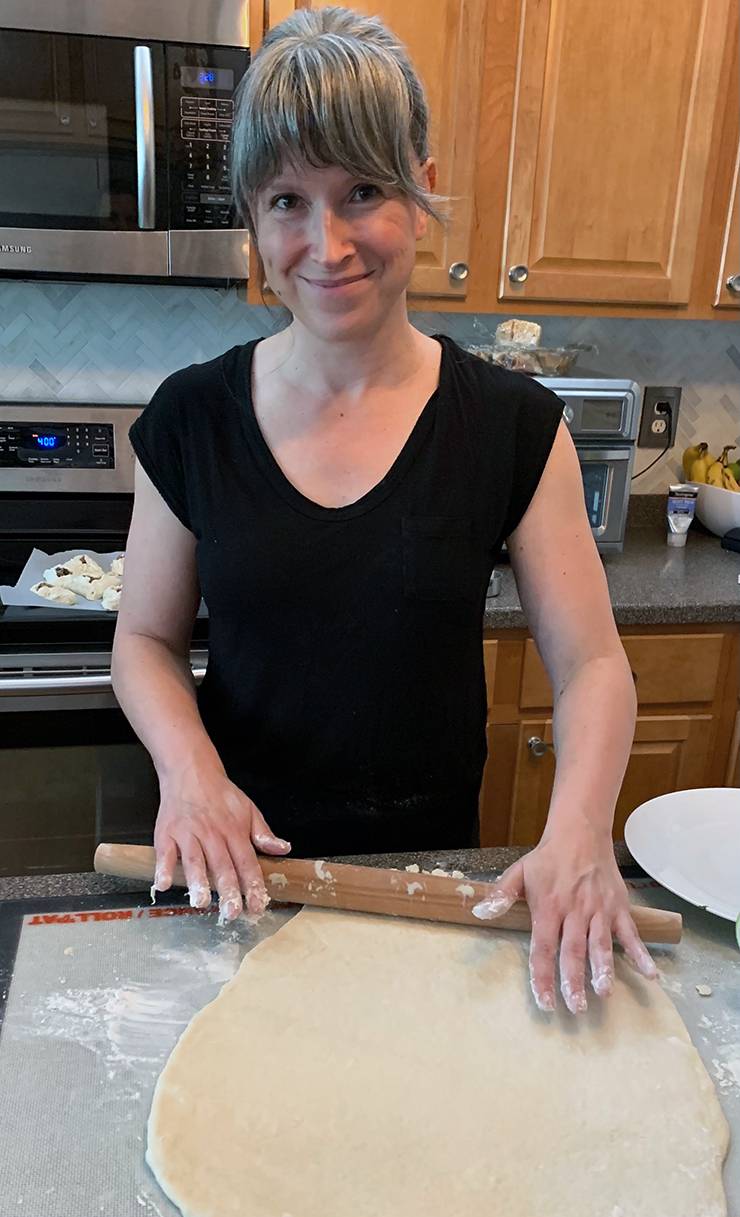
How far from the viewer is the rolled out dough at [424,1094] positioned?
63 centimetres

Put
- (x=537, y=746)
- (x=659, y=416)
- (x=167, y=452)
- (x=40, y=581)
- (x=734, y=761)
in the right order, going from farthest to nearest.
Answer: (x=659, y=416)
(x=734, y=761)
(x=537, y=746)
(x=40, y=581)
(x=167, y=452)

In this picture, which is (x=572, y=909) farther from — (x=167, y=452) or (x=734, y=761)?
(x=734, y=761)

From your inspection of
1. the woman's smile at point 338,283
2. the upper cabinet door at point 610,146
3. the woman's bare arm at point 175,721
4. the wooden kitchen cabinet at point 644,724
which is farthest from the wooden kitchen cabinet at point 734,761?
the woman's smile at point 338,283

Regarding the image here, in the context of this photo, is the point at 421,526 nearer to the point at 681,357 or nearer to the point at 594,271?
the point at 594,271

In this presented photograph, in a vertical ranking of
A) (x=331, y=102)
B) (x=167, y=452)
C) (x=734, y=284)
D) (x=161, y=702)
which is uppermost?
(x=331, y=102)

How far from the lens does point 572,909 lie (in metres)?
0.79

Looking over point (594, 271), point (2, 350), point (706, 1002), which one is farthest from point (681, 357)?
point (706, 1002)

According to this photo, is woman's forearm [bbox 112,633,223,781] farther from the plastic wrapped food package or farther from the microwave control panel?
the plastic wrapped food package

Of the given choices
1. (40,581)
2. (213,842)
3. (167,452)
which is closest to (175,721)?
(213,842)

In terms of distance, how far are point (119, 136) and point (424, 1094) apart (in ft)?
5.00

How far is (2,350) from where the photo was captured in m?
2.09

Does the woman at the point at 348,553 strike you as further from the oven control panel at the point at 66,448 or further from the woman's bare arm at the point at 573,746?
the oven control panel at the point at 66,448

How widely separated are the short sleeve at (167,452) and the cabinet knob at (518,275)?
3.54 feet

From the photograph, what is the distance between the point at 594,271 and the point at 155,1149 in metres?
1.75
